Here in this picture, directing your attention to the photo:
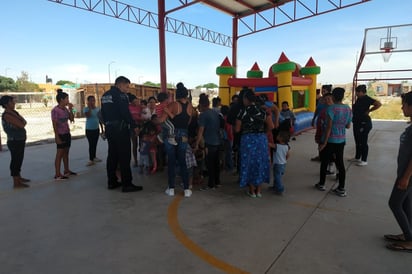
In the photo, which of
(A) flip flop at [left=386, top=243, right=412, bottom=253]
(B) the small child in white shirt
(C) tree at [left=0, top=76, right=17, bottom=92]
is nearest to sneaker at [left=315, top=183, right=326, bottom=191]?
(B) the small child in white shirt

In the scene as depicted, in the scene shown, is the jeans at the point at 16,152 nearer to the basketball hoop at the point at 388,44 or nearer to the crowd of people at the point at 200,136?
the crowd of people at the point at 200,136

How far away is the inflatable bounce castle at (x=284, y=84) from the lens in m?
9.60

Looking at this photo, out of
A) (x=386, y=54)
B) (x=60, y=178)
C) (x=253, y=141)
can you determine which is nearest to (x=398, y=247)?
(x=253, y=141)

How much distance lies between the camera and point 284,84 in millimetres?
9617

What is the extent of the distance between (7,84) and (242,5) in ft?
155

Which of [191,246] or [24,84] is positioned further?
[24,84]

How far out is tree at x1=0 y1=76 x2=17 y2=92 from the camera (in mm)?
46031

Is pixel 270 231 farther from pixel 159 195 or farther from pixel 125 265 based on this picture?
pixel 159 195

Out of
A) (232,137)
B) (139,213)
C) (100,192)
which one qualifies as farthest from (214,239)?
(232,137)

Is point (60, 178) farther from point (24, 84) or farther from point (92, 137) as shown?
point (24, 84)

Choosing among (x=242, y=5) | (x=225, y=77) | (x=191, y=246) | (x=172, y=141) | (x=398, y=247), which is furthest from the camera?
(x=242, y=5)

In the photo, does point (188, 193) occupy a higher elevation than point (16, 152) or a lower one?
lower

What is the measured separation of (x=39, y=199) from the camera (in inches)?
168

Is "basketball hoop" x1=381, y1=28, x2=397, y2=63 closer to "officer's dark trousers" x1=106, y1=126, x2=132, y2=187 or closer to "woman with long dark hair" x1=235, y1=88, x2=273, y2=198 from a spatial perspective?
"woman with long dark hair" x1=235, y1=88, x2=273, y2=198
